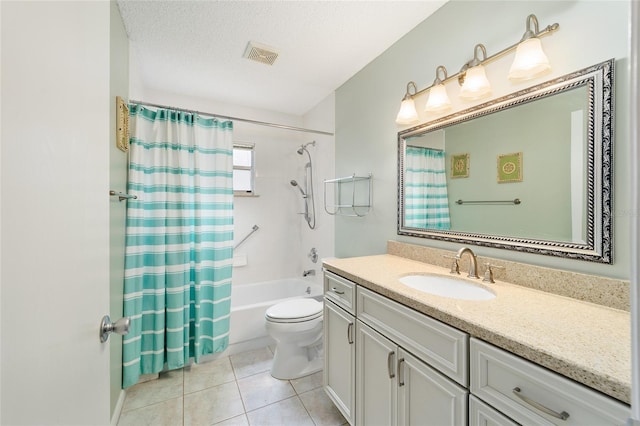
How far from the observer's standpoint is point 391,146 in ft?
6.17

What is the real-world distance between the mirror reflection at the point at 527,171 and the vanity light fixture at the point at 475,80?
7 centimetres

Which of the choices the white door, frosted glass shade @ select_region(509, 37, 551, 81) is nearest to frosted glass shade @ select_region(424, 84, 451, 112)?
frosted glass shade @ select_region(509, 37, 551, 81)

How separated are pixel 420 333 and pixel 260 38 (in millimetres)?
2019

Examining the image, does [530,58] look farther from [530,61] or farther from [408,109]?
[408,109]

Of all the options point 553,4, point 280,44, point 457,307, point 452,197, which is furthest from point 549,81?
point 280,44

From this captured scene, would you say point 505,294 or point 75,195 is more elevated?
point 75,195

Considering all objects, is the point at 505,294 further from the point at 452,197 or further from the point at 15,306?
the point at 15,306

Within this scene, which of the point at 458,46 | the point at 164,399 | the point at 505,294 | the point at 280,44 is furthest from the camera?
the point at 280,44

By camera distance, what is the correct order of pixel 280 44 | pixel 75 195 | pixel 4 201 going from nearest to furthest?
pixel 4 201 < pixel 75 195 < pixel 280 44

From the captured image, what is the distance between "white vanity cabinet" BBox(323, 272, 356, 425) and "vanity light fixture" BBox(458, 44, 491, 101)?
1153mm

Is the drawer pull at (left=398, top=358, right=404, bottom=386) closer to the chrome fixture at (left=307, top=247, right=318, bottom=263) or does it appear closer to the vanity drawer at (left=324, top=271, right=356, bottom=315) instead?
the vanity drawer at (left=324, top=271, right=356, bottom=315)

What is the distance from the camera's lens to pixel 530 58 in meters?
1.07

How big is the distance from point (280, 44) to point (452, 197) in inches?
62.2

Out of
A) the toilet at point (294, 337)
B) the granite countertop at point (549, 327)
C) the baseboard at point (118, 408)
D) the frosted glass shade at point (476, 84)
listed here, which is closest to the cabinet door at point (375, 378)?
the granite countertop at point (549, 327)
